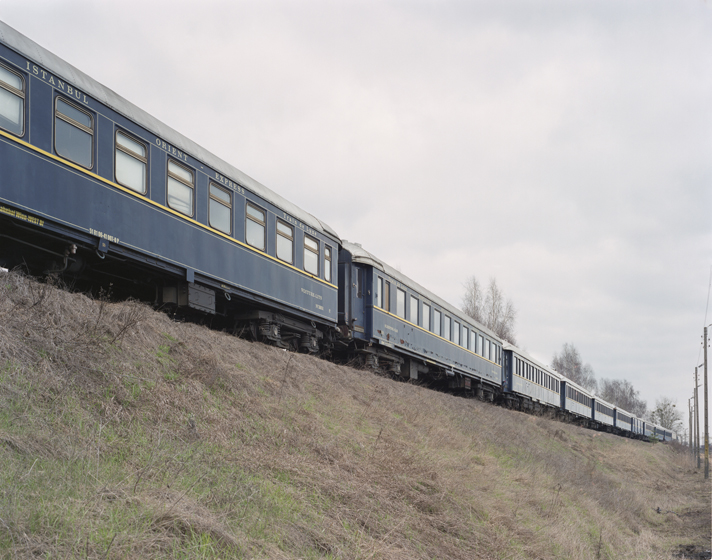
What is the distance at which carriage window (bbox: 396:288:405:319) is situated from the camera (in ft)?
64.5

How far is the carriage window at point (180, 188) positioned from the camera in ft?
35.7

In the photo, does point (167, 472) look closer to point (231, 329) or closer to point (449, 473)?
point (449, 473)

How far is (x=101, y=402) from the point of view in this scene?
668cm

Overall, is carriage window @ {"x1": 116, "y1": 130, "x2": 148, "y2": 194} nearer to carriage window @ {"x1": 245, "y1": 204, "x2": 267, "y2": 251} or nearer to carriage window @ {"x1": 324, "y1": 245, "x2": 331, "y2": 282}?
carriage window @ {"x1": 245, "y1": 204, "x2": 267, "y2": 251}

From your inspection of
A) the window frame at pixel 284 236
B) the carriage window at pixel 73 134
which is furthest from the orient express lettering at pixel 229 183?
the carriage window at pixel 73 134

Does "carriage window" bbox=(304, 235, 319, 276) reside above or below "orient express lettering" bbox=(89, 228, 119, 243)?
above

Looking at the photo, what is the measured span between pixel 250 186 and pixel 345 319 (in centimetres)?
551

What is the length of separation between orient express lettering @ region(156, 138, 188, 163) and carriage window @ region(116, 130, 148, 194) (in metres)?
0.37

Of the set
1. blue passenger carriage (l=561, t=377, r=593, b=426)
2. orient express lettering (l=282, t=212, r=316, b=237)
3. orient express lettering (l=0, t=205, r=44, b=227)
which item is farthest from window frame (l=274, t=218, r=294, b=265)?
blue passenger carriage (l=561, t=377, r=593, b=426)

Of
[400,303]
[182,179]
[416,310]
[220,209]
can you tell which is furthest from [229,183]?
[416,310]

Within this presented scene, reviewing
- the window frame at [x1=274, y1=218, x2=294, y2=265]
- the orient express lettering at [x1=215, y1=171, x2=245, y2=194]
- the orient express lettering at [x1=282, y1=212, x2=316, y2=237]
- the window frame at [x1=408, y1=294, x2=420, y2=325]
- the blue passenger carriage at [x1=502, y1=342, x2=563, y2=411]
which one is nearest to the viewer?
the orient express lettering at [x1=215, y1=171, x2=245, y2=194]

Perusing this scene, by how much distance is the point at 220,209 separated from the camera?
12.1 metres

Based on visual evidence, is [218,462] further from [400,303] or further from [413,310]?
[413,310]

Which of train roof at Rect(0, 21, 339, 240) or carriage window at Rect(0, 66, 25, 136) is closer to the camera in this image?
carriage window at Rect(0, 66, 25, 136)
